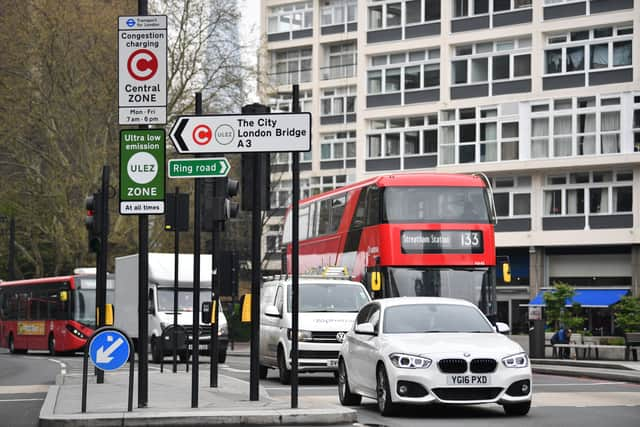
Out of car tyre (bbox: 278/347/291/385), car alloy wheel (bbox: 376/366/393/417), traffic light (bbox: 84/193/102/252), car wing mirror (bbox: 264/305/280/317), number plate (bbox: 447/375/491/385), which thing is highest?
traffic light (bbox: 84/193/102/252)

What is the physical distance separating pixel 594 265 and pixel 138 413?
47.1m

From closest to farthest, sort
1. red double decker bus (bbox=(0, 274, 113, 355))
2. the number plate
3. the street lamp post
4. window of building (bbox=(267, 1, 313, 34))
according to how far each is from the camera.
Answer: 1. the number plate
2. red double decker bus (bbox=(0, 274, 113, 355))
3. the street lamp post
4. window of building (bbox=(267, 1, 313, 34))

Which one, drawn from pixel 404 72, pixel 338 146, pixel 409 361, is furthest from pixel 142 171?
pixel 338 146

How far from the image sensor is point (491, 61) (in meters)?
64.0

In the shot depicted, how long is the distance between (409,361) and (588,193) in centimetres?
4497

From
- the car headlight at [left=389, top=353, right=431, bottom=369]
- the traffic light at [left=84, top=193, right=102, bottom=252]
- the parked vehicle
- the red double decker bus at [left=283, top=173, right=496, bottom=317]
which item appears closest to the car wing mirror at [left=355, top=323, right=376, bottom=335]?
the car headlight at [left=389, top=353, right=431, bottom=369]

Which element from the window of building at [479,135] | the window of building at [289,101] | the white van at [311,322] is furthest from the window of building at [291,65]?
the white van at [311,322]

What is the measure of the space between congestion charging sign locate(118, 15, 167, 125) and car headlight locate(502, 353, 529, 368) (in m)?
5.13

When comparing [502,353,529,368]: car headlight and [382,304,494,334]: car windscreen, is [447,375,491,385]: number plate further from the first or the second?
[382,304,494,334]: car windscreen

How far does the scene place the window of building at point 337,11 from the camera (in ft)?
256

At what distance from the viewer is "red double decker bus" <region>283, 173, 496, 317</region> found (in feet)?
96.7

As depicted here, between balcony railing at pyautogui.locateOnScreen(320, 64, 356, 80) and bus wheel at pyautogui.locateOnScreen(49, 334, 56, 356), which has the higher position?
balcony railing at pyautogui.locateOnScreen(320, 64, 356, 80)

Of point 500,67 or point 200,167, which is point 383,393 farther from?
point 500,67

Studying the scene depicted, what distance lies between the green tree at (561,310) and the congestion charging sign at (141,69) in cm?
2754
